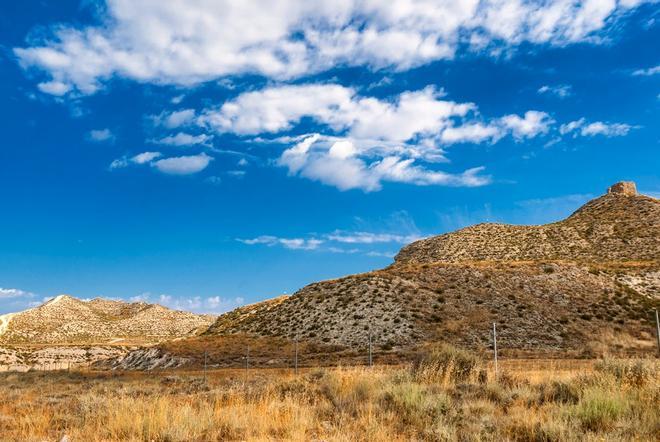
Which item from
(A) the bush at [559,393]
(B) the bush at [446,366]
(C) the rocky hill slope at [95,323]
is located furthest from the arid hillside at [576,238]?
(A) the bush at [559,393]

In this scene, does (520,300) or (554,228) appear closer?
(520,300)

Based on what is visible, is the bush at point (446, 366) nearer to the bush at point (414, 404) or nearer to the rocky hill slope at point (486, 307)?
the bush at point (414, 404)

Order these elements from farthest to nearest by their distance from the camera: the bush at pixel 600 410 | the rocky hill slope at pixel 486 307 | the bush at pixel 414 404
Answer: the rocky hill slope at pixel 486 307, the bush at pixel 414 404, the bush at pixel 600 410

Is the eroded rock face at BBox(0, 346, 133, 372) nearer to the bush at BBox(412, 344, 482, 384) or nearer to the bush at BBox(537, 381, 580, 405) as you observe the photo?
the bush at BBox(412, 344, 482, 384)

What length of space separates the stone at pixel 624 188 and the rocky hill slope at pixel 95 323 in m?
91.4

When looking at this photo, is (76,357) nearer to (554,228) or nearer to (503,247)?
(503,247)

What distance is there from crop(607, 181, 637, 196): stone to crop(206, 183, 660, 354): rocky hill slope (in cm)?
3527

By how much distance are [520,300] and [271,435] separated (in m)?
48.7

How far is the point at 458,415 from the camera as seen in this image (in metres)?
A: 10.5

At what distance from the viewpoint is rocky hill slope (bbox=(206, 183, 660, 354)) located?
148ft

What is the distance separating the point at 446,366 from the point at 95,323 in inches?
5180

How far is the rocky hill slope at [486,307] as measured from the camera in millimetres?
45156

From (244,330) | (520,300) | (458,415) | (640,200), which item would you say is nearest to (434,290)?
(520,300)

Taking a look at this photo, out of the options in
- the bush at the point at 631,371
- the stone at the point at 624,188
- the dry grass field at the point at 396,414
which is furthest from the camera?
the stone at the point at 624,188
